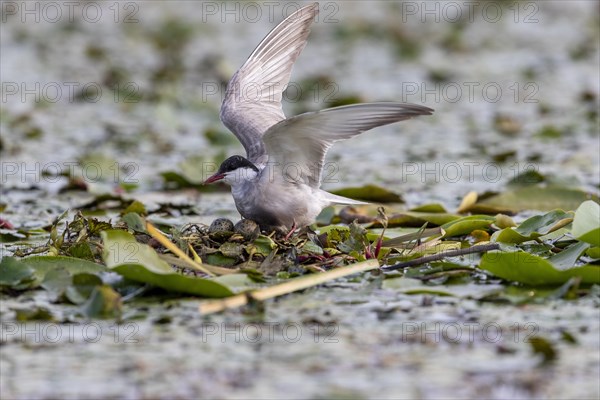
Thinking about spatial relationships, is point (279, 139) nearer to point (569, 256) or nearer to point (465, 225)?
point (465, 225)

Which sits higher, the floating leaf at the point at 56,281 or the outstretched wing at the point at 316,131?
the outstretched wing at the point at 316,131

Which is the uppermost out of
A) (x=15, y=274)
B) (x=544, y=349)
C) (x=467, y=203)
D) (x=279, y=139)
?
(x=279, y=139)

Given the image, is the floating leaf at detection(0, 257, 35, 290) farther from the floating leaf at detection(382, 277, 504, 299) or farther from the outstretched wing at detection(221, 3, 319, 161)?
the outstretched wing at detection(221, 3, 319, 161)

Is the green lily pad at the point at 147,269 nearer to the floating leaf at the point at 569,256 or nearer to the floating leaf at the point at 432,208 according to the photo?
the floating leaf at the point at 569,256

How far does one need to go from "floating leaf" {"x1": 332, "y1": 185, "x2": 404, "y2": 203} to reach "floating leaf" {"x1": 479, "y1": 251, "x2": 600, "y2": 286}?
2.75m

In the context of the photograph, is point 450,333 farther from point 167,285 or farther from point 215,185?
point 215,185

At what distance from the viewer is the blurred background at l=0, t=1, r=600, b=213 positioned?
33.1 ft

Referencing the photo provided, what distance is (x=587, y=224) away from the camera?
19.2 ft

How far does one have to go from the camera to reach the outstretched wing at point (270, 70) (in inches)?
294

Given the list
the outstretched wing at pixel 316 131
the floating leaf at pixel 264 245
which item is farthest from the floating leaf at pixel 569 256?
the floating leaf at pixel 264 245

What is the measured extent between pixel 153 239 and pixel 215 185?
320 cm

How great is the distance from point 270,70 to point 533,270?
111 inches

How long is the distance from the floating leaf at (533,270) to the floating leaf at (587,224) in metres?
0.23

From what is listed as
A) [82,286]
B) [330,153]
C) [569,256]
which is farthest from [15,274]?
[330,153]
